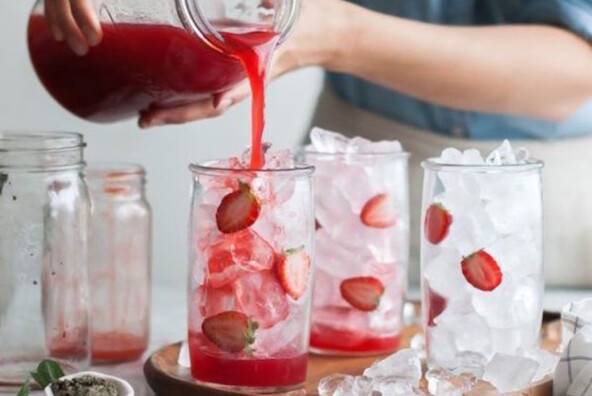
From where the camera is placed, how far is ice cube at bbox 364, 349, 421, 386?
1.25 metres

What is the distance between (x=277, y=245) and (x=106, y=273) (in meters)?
0.35

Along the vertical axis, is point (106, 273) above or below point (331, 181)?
below

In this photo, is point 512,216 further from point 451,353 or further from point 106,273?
point 106,273

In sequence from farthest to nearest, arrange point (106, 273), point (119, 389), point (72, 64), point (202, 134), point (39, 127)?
point (202, 134)
point (39, 127)
point (106, 273)
point (72, 64)
point (119, 389)

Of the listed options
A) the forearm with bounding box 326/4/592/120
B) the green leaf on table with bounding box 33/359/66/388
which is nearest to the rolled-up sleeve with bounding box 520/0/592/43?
the forearm with bounding box 326/4/592/120

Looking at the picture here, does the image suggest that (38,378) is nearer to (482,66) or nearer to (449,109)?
(482,66)

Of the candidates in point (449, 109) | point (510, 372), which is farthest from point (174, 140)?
point (510, 372)

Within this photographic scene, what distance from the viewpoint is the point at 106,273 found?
5.00 ft

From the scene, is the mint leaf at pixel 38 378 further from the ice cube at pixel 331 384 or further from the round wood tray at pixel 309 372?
the ice cube at pixel 331 384

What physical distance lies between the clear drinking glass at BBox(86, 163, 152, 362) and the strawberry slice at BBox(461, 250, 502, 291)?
43 centimetres

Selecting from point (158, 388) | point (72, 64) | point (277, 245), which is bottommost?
point (158, 388)

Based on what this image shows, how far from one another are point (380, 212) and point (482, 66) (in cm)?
51

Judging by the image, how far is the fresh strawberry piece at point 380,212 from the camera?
1.51 metres

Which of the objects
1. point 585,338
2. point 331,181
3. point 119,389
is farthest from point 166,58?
point 585,338
